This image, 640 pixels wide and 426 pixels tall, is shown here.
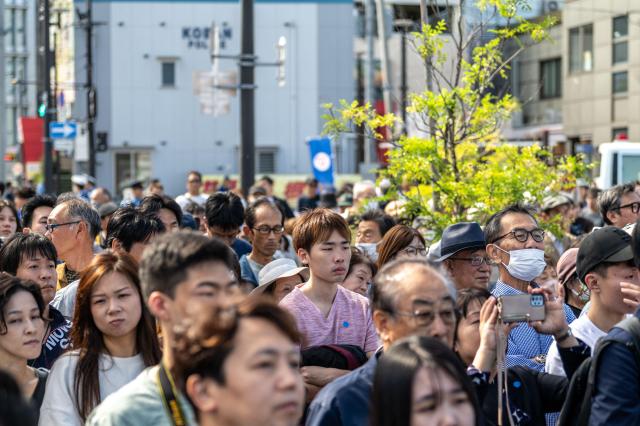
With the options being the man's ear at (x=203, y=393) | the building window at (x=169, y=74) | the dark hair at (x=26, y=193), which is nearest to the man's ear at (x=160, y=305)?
the man's ear at (x=203, y=393)

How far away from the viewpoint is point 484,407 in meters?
5.11

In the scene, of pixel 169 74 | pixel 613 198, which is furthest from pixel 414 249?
pixel 169 74

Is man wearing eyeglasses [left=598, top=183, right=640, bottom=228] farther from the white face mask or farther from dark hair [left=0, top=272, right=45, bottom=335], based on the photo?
dark hair [left=0, top=272, right=45, bottom=335]

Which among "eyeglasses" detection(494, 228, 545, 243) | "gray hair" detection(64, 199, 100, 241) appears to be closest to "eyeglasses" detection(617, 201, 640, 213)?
"eyeglasses" detection(494, 228, 545, 243)

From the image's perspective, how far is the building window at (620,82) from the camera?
1585 inches

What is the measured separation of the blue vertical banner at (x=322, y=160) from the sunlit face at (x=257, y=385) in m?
18.7

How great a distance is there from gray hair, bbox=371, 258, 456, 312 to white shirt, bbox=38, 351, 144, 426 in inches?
49.9

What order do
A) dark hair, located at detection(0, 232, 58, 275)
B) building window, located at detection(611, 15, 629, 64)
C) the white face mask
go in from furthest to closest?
building window, located at detection(611, 15, 629, 64) < dark hair, located at detection(0, 232, 58, 275) < the white face mask

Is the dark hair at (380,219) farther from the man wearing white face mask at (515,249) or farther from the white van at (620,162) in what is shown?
the white van at (620,162)

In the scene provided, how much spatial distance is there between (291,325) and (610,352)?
147 centimetres

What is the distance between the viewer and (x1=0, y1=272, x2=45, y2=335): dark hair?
6025 mm

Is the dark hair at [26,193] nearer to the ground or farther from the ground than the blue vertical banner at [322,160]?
nearer to the ground

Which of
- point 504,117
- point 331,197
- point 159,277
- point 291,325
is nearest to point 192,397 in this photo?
point 291,325

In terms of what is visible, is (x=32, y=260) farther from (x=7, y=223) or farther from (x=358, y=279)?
(x=7, y=223)
